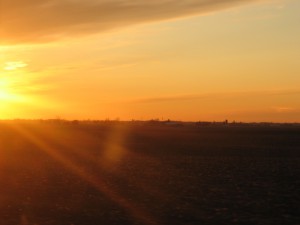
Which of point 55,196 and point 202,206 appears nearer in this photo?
Result: point 202,206

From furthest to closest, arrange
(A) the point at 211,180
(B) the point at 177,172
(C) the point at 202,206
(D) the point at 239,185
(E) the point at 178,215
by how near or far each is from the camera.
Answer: (B) the point at 177,172 → (A) the point at 211,180 → (D) the point at 239,185 → (C) the point at 202,206 → (E) the point at 178,215

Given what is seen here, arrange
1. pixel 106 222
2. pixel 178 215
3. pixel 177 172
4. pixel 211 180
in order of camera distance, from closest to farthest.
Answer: pixel 106 222
pixel 178 215
pixel 211 180
pixel 177 172

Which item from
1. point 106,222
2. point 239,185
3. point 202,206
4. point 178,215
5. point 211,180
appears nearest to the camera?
point 106,222

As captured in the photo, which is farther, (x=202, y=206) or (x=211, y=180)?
(x=211, y=180)

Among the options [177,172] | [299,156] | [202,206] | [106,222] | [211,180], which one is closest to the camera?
[106,222]

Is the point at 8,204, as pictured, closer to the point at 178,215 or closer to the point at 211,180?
the point at 178,215

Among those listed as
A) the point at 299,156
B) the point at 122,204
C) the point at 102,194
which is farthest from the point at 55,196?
the point at 299,156

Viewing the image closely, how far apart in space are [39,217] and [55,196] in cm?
566

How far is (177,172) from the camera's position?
3975cm

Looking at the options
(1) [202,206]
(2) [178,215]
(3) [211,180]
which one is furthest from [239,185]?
(2) [178,215]

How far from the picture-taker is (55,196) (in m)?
28.6

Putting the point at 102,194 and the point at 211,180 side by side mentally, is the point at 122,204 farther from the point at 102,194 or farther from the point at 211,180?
the point at 211,180

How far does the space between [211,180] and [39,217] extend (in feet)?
48.9

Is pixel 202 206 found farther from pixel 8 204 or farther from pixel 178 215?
pixel 8 204
